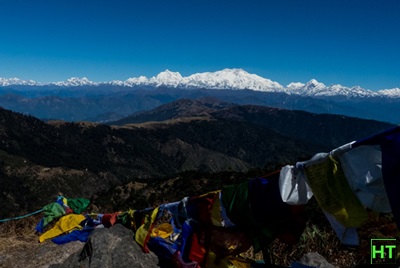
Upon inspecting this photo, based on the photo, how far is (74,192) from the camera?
190375 mm

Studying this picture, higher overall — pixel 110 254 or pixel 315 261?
pixel 315 261

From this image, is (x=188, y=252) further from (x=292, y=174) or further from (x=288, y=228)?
(x=292, y=174)

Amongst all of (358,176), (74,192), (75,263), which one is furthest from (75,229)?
(74,192)

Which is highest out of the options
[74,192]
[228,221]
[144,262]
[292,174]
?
[292,174]

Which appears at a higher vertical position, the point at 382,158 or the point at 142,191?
the point at 382,158

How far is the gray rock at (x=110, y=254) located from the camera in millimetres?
6922

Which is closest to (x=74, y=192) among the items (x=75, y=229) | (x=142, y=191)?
(x=142, y=191)

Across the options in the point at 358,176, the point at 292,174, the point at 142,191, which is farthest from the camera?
the point at 142,191

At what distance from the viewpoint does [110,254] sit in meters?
7.12

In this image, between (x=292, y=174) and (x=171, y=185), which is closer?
(x=292, y=174)

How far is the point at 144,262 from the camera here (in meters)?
7.04

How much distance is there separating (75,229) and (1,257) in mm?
2474

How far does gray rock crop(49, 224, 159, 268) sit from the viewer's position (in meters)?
6.92

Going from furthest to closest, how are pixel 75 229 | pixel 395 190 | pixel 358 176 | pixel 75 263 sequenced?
1. pixel 75 229
2. pixel 75 263
3. pixel 358 176
4. pixel 395 190
